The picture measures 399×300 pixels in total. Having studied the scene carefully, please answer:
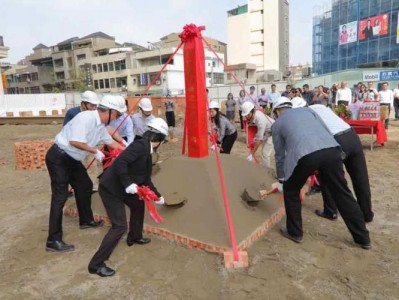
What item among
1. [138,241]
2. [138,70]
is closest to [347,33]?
[138,70]

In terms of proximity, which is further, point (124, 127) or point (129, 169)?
point (124, 127)

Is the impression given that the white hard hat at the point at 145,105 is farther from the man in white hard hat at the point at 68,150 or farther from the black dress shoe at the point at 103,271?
the black dress shoe at the point at 103,271

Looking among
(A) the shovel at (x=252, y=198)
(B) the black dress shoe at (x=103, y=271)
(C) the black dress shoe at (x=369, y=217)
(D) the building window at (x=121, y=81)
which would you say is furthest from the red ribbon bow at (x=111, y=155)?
(D) the building window at (x=121, y=81)

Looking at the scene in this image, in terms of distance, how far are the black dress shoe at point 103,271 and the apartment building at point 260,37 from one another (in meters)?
54.2

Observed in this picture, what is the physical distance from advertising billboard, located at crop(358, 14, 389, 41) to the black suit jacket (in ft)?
124

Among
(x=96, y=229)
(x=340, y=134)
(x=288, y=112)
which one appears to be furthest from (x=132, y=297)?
(x=340, y=134)

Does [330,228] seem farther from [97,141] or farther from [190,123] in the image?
[97,141]

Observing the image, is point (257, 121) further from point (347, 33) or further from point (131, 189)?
point (347, 33)

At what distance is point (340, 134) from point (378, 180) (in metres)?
2.70

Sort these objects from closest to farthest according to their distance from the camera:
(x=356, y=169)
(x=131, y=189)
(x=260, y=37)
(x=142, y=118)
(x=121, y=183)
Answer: (x=131, y=189)
(x=121, y=183)
(x=356, y=169)
(x=142, y=118)
(x=260, y=37)

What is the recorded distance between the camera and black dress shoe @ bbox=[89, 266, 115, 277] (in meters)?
3.00

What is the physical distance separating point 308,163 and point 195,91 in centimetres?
165

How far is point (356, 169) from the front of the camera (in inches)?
149

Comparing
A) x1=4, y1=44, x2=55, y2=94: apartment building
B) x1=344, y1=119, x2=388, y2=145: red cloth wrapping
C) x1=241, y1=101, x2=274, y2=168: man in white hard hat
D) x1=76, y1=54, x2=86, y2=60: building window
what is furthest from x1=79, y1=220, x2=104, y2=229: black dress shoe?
x1=4, y1=44, x2=55, y2=94: apartment building
